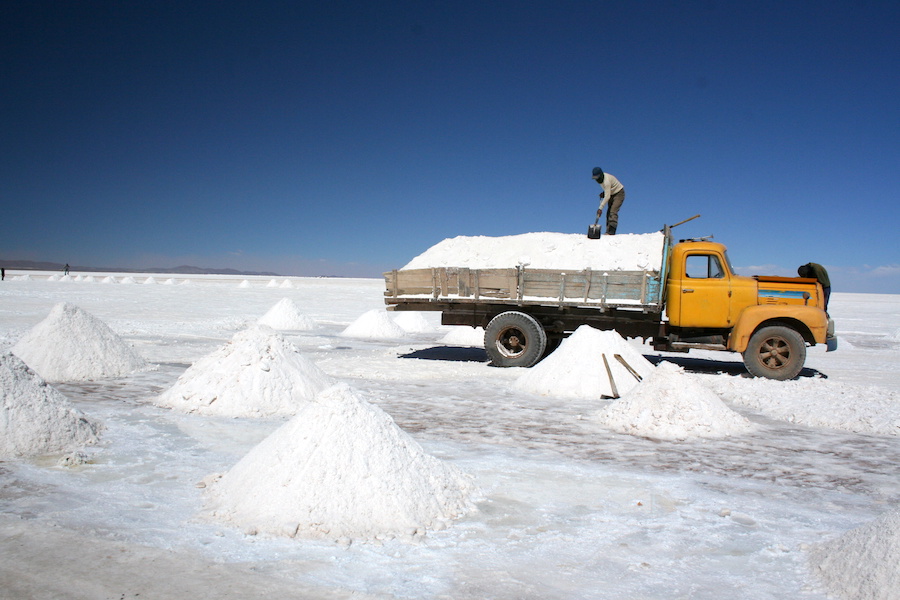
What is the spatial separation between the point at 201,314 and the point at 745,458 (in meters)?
20.9

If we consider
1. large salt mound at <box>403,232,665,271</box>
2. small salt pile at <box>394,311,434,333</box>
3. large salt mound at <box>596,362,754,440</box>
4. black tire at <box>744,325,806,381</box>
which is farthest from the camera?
small salt pile at <box>394,311,434,333</box>

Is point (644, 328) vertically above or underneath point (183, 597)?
above

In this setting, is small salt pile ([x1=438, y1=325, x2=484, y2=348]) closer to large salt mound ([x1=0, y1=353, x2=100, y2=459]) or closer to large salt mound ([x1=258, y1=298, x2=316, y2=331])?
large salt mound ([x1=258, y1=298, x2=316, y2=331])

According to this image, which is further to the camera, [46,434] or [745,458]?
[745,458]

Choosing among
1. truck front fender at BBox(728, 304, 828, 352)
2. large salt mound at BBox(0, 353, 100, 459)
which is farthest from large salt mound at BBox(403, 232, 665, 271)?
large salt mound at BBox(0, 353, 100, 459)

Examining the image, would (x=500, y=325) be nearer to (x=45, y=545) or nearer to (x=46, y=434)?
(x=46, y=434)

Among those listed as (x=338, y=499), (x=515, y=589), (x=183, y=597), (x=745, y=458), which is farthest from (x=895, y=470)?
(x=183, y=597)

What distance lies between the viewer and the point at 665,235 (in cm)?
1078

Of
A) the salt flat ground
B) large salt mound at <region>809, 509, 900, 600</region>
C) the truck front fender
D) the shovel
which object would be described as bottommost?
the salt flat ground

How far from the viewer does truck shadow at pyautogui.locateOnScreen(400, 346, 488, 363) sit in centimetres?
1262

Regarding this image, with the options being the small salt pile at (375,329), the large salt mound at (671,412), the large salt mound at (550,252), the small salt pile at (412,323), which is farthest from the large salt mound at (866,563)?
the small salt pile at (412,323)

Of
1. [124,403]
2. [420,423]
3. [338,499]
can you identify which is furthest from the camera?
[124,403]

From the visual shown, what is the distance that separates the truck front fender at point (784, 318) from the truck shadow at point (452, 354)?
4.65 m

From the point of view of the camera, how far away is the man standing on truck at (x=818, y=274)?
34.4 feet
